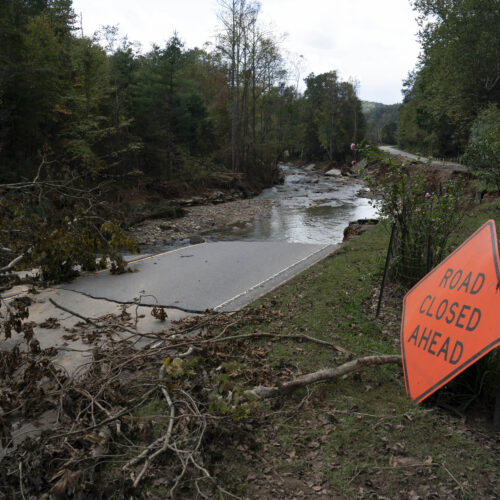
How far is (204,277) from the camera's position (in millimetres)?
8625

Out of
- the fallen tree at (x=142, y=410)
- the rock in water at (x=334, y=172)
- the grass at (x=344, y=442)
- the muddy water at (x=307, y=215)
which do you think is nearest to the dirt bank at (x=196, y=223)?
the muddy water at (x=307, y=215)

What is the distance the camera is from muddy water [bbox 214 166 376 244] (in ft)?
59.1

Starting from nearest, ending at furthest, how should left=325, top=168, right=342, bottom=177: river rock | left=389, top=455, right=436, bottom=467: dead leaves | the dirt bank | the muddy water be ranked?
left=389, top=455, right=436, bottom=467: dead leaves
the muddy water
the dirt bank
left=325, top=168, right=342, bottom=177: river rock

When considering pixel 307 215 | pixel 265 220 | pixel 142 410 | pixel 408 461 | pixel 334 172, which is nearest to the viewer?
pixel 408 461

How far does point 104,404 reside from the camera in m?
3.86

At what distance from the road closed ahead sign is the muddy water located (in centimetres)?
471

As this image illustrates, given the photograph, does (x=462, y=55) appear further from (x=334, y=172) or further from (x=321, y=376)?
(x=321, y=376)

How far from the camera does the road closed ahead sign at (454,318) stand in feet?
Result: 10.5

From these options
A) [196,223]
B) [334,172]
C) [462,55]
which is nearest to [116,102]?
[196,223]

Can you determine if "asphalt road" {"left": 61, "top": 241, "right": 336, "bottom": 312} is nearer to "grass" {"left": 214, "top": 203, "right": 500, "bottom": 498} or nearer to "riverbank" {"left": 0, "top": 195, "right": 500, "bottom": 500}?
"riverbank" {"left": 0, "top": 195, "right": 500, "bottom": 500}

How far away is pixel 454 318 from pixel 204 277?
5.75 m

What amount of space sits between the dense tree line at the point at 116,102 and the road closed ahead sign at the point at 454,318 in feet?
22.6

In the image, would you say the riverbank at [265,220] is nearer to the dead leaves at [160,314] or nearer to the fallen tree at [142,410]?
the dead leaves at [160,314]

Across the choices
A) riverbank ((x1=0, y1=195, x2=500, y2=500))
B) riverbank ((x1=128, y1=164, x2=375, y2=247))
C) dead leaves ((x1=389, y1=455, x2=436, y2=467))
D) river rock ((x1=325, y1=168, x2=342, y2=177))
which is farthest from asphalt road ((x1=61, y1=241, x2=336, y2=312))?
river rock ((x1=325, y1=168, x2=342, y2=177))
